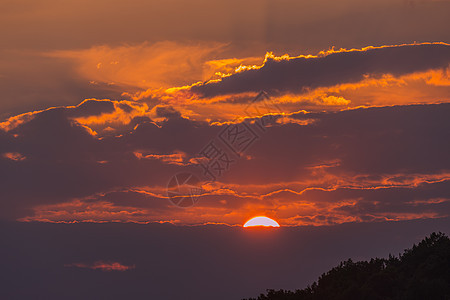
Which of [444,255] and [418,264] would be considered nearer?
[444,255]

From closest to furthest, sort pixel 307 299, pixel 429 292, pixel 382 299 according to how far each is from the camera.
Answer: pixel 429 292, pixel 382 299, pixel 307 299

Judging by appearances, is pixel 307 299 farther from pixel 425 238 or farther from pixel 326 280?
pixel 425 238

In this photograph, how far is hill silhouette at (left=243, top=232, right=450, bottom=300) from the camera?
103250 millimetres

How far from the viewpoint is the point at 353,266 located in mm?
125875

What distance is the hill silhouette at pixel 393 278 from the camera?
103 m

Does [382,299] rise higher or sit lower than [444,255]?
lower

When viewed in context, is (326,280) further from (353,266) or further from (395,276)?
(395,276)

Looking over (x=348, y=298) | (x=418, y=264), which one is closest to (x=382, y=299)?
(x=348, y=298)

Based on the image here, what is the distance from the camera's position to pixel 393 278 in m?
115

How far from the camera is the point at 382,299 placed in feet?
362

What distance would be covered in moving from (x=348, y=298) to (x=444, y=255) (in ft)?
53.7

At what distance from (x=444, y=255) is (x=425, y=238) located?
1450 centimetres

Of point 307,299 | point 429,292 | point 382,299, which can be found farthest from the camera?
point 307,299

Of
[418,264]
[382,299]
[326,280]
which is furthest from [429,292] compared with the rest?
[326,280]
